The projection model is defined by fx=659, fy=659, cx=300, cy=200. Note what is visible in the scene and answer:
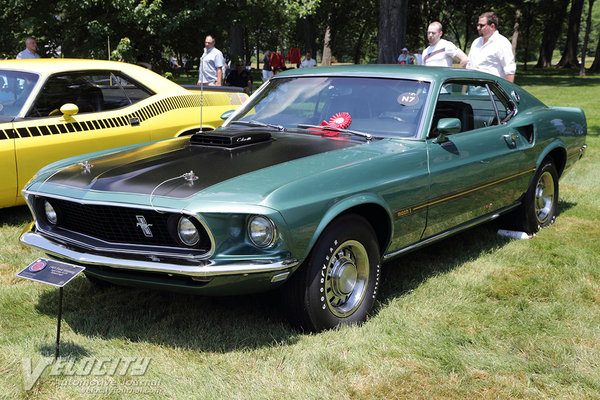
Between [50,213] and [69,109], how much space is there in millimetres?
2340

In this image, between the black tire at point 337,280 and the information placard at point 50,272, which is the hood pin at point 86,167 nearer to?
the information placard at point 50,272

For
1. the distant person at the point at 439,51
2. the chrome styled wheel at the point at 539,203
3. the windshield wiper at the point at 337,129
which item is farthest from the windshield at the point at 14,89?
the distant person at the point at 439,51

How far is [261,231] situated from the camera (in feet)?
10.6

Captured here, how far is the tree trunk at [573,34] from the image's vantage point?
38656 mm

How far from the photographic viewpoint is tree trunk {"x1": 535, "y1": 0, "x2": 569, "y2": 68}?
43875 mm

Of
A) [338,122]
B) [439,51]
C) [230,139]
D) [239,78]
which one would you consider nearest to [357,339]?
[230,139]

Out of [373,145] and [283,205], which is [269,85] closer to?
[373,145]

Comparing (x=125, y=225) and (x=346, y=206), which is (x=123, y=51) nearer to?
(x=125, y=225)

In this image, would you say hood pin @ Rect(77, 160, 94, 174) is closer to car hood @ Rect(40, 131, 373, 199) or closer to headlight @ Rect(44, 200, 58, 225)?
car hood @ Rect(40, 131, 373, 199)

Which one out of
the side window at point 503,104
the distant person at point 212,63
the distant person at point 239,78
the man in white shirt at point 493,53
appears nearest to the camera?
the side window at point 503,104

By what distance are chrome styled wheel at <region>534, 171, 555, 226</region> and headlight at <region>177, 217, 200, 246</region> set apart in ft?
11.6

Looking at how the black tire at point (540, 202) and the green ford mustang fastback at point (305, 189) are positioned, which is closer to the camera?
the green ford mustang fastback at point (305, 189)

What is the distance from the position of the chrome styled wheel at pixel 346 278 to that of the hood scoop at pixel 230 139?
99 centimetres

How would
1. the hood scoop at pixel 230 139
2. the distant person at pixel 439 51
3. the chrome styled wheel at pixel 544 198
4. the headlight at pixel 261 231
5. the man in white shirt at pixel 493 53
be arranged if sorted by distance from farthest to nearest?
the distant person at pixel 439 51 → the man in white shirt at pixel 493 53 → the chrome styled wheel at pixel 544 198 → the hood scoop at pixel 230 139 → the headlight at pixel 261 231
